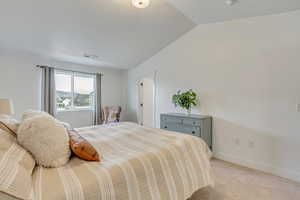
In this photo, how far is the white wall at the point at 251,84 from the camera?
2.54 metres

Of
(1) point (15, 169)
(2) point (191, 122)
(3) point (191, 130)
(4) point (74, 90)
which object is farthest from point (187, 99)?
(4) point (74, 90)

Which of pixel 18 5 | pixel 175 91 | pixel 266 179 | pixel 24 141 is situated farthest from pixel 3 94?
pixel 266 179

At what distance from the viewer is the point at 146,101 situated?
5.11 meters

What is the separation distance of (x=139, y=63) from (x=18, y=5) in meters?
3.14

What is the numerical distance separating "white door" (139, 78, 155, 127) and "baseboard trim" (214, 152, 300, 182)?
216cm

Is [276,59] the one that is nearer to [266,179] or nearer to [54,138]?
[266,179]

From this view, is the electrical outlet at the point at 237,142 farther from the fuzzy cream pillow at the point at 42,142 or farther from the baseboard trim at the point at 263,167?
the fuzzy cream pillow at the point at 42,142

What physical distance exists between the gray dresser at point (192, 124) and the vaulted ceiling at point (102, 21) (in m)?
1.89

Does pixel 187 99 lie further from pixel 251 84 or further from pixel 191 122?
pixel 251 84

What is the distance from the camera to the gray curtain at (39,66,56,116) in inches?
157

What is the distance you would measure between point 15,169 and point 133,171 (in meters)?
0.73

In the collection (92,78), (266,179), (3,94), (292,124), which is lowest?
(266,179)

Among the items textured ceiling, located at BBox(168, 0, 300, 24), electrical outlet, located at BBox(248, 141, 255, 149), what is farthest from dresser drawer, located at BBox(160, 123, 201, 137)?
textured ceiling, located at BBox(168, 0, 300, 24)

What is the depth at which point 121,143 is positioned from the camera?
5.97 ft
